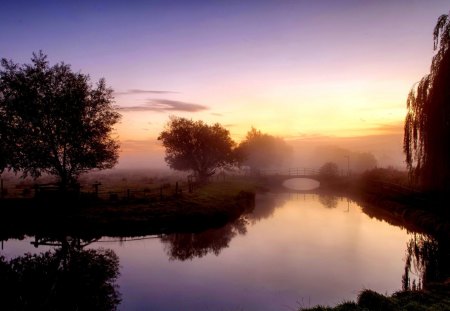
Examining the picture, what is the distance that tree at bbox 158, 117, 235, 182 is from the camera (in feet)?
214

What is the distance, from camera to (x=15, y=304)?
12922 mm

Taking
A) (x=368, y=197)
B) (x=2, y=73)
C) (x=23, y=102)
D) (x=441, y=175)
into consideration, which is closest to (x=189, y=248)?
(x=441, y=175)

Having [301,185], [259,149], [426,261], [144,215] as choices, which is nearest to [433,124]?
[426,261]

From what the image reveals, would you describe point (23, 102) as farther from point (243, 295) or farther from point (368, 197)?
point (368, 197)

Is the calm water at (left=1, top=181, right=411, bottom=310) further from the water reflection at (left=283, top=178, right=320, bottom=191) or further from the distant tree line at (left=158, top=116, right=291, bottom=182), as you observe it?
the water reflection at (left=283, top=178, right=320, bottom=191)

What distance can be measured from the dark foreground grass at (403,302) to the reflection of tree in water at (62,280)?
10.0 m

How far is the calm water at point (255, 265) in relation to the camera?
15.2 metres

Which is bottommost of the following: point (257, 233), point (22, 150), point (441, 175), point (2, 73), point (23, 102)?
point (257, 233)

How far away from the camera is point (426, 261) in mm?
19859

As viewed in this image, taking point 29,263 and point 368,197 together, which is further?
point 368,197

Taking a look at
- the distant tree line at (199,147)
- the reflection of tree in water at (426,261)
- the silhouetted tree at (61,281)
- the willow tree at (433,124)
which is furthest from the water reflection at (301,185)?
the silhouetted tree at (61,281)

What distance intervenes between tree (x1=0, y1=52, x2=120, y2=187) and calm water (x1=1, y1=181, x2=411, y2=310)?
466 inches

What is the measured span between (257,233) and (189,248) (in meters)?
8.74

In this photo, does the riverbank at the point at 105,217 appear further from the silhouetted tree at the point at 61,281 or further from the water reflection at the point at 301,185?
the water reflection at the point at 301,185
